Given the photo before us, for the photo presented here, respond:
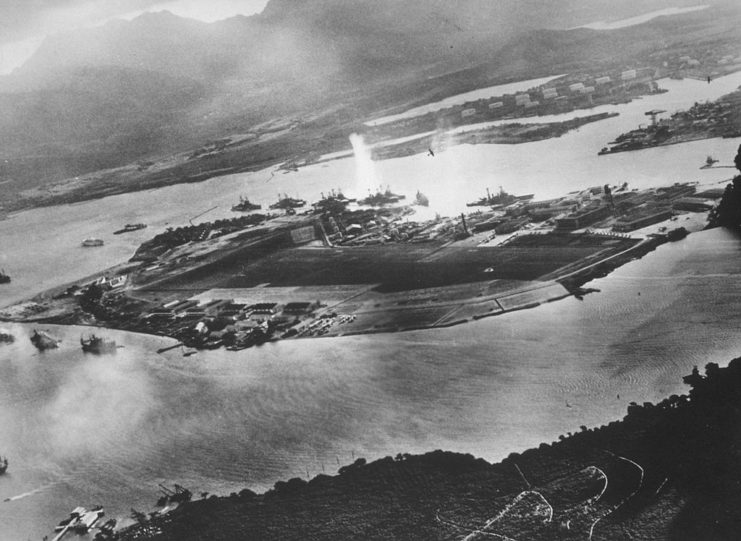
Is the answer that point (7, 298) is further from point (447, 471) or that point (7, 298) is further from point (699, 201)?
point (699, 201)

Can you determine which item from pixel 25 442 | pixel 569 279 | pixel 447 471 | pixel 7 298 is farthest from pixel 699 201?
pixel 7 298

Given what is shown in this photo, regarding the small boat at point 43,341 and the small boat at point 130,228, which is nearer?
the small boat at point 43,341

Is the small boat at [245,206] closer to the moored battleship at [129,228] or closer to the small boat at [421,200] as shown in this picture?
the moored battleship at [129,228]

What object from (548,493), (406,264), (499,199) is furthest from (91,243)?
(548,493)

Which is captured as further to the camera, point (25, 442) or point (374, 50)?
point (374, 50)

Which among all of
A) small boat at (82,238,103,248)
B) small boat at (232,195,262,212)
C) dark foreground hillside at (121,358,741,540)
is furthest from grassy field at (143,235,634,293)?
small boat at (82,238,103,248)

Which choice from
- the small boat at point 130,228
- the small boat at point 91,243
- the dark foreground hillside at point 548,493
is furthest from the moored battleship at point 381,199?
the dark foreground hillside at point 548,493
